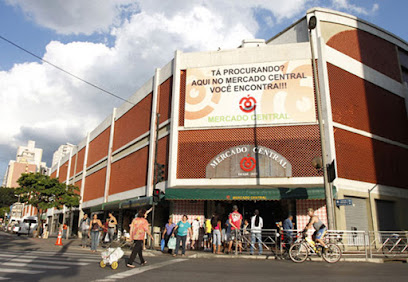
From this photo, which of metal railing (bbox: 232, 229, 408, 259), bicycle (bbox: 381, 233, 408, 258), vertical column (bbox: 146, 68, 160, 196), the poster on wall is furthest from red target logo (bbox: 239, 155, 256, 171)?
bicycle (bbox: 381, 233, 408, 258)

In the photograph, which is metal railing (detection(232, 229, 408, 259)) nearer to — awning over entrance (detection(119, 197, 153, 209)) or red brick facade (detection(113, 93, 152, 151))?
awning over entrance (detection(119, 197, 153, 209))

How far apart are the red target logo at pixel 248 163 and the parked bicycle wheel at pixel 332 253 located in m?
7.47

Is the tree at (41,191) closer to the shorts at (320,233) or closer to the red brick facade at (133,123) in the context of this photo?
the red brick facade at (133,123)

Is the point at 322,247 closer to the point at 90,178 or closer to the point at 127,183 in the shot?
the point at 127,183

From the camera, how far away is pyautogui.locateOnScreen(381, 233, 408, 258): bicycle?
12648 mm

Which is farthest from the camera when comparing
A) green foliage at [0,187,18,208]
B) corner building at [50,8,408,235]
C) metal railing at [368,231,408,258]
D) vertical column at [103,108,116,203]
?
green foliage at [0,187,18,208]

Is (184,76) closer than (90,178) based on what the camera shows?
Yes

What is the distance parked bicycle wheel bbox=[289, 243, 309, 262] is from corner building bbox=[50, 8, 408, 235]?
193 inches

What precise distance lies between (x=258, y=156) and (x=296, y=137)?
7.50 ft

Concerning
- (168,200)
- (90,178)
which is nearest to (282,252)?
(168,200)

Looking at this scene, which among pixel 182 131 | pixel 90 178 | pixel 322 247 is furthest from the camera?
pixel 90 178

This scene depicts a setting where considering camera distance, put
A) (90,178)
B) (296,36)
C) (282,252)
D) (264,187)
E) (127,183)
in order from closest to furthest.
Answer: (282,252), (264,187), (296,36), (127,183), (90,178)

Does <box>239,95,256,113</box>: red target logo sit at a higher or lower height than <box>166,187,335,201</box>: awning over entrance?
higher

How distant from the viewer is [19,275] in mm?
7152
